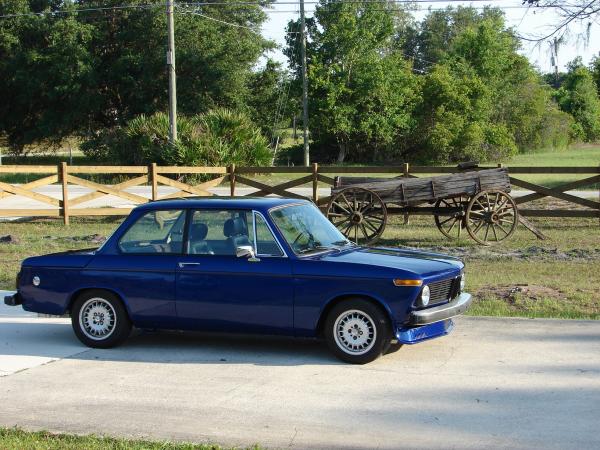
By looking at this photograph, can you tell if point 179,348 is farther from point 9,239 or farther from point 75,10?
point 75,10

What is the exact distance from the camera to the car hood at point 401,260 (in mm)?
7824

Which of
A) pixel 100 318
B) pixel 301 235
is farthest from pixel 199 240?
pixel 100 318

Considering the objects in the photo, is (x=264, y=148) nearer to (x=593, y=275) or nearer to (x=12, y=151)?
(x=593, y=275)

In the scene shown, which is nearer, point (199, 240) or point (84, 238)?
point (199, 240)

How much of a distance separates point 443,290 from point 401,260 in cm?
49

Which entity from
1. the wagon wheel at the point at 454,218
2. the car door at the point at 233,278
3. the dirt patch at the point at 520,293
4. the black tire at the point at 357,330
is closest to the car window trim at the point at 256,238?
the car door at the point at 233,278

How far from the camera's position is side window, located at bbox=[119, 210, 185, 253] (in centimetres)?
854

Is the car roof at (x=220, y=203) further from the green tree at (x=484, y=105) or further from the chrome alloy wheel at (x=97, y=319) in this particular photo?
the green tree at (x=484, y=105)

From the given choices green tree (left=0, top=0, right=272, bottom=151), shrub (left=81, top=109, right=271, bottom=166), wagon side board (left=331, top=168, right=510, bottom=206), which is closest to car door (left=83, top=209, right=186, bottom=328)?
wagon side board (left=331, top=168, right=510, bottom=206)

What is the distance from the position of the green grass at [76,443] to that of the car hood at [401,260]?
267 centimetres

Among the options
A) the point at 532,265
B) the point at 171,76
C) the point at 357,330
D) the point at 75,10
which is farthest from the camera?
the point at 75,10

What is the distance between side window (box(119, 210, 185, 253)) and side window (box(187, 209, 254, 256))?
0.49 ft

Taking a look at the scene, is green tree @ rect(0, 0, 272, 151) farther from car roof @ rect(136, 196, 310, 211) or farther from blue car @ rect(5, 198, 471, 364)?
blue car @ rect(5, 198, 471, 364)

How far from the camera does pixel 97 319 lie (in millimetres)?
8656
